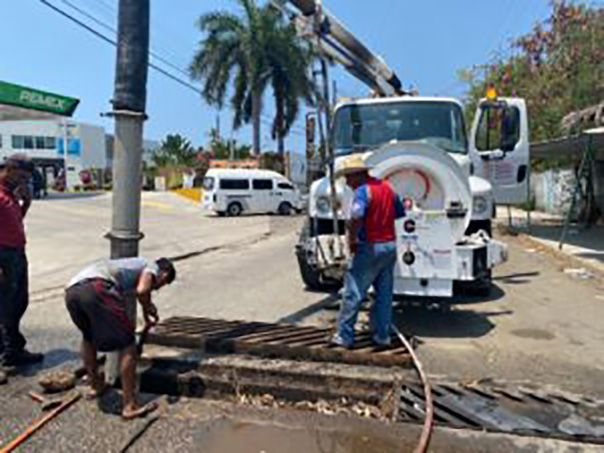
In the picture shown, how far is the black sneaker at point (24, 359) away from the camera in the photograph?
4332 mm

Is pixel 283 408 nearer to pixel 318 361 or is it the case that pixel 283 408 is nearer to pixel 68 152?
pixel 318 361

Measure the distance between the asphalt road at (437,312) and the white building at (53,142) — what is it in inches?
1755

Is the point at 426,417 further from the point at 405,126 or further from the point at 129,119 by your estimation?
the point at 405,126

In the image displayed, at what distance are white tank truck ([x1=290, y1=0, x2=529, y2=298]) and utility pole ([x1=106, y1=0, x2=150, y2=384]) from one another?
2129mm

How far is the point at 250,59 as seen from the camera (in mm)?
28984

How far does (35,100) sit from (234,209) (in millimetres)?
9633

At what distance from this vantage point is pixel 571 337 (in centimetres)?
541

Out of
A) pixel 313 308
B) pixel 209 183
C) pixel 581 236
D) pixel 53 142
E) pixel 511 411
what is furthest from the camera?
pixel 53 142

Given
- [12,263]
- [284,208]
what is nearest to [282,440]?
[12,263]

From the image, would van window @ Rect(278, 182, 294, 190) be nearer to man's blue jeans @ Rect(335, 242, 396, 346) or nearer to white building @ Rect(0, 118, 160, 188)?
man's blue jeans @ Rect(335, 242, 396, 346)

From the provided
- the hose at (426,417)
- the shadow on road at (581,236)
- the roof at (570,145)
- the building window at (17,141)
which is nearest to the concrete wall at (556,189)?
the shadow on road at (581,236)

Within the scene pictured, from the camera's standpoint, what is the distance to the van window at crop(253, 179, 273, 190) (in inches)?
961

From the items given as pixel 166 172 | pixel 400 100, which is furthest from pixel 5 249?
pixel 166 172

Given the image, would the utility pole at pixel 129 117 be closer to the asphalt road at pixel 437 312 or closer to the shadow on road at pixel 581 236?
the asphalt road at pixel 437 312
